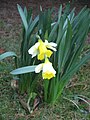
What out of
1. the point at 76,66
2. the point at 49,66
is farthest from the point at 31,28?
the point at 49,66

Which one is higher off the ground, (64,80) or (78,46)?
(78,46)

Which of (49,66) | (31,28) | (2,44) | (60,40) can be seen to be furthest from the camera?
(2,44)

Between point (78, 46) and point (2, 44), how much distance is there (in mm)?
1235

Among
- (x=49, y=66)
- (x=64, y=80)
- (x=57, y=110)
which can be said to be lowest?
(x=57, y=110)

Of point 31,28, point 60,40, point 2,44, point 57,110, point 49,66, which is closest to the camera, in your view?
point 49,66

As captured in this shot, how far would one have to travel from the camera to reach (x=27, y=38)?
1.95 m

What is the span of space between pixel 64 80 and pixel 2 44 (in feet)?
3.91

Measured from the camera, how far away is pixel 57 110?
7.02 ft

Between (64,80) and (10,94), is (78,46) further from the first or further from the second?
(10,94)

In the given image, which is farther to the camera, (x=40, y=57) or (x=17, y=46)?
(x=17, y=46)

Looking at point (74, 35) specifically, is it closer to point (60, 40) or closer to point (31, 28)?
point (60, 40)

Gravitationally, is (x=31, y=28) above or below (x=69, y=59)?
above

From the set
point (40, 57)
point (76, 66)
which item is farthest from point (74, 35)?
point (40, 57)

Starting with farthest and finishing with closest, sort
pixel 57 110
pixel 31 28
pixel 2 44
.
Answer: pixel 2 44 < pixel 57 110 < pixel 31 28
